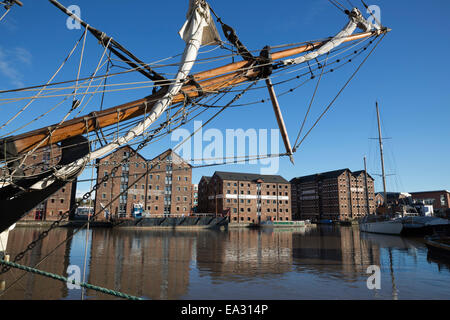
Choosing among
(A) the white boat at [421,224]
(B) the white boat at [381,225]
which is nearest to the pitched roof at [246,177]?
(B) the white boat at [381,225]

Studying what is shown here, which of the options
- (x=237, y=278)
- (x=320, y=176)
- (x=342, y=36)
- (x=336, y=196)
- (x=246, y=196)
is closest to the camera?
(x=342, y=36)

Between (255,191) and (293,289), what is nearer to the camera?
(293,289)

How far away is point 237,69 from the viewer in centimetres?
1023

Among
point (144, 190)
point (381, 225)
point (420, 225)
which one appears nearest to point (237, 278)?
point (420, 225)

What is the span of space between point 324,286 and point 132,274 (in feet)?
31.6

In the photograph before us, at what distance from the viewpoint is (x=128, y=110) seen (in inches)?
317

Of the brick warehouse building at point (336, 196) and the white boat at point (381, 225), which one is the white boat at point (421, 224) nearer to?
the white boat at point (381, 225)

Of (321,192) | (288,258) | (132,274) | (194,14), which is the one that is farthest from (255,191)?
(194,14)

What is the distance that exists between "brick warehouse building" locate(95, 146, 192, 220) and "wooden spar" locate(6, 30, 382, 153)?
52.2 metres

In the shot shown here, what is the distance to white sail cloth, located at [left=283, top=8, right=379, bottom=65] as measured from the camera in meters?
11.2

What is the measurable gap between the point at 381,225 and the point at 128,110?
51.1 meters

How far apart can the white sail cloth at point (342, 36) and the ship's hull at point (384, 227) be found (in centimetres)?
3991

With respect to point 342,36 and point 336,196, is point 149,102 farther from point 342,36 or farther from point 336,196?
point 336,196
